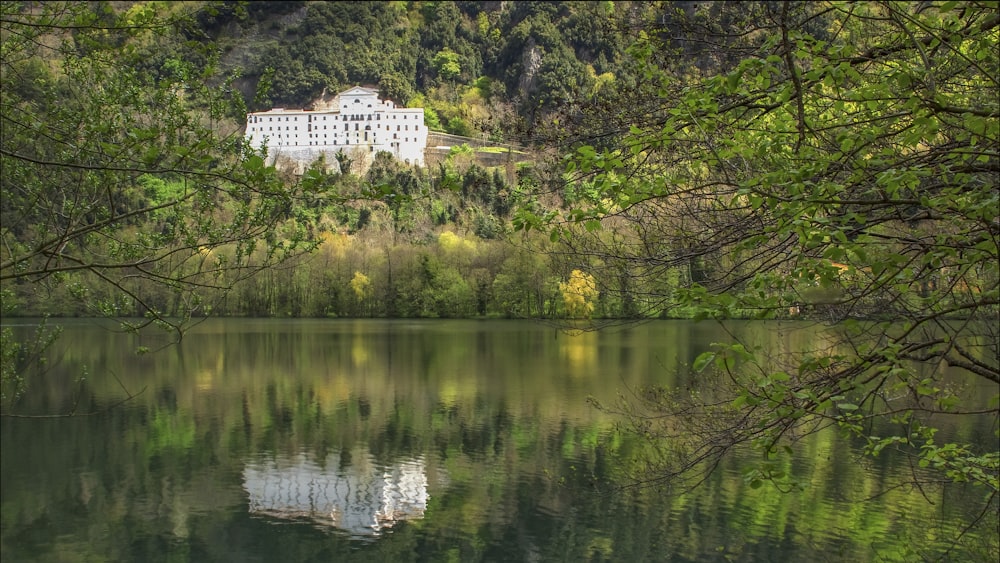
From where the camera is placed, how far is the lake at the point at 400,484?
10.7 metres

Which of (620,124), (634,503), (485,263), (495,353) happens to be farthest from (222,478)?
(485,263)

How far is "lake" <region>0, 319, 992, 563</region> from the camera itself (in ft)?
35.0

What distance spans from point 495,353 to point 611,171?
28.1m

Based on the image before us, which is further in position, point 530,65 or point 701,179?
point 530,65

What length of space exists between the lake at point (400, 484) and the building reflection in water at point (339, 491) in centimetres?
5

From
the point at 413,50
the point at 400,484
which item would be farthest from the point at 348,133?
the point at 400,484

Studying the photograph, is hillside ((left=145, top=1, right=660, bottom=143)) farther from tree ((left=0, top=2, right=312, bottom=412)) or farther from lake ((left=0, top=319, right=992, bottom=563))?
tree ((left=0, top=2, right=312, bottom=412))

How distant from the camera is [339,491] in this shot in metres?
13.5

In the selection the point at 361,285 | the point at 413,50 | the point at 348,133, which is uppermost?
the point at 413,50

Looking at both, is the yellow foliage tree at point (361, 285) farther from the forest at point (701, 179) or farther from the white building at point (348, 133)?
the white building at point (348, 133)

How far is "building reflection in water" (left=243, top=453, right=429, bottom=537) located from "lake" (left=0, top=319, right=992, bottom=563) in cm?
5

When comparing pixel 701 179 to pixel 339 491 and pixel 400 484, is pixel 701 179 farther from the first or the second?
pixel 339 491

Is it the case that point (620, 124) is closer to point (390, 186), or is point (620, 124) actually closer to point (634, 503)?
point (390, 186)

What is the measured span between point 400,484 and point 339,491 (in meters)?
1.03
